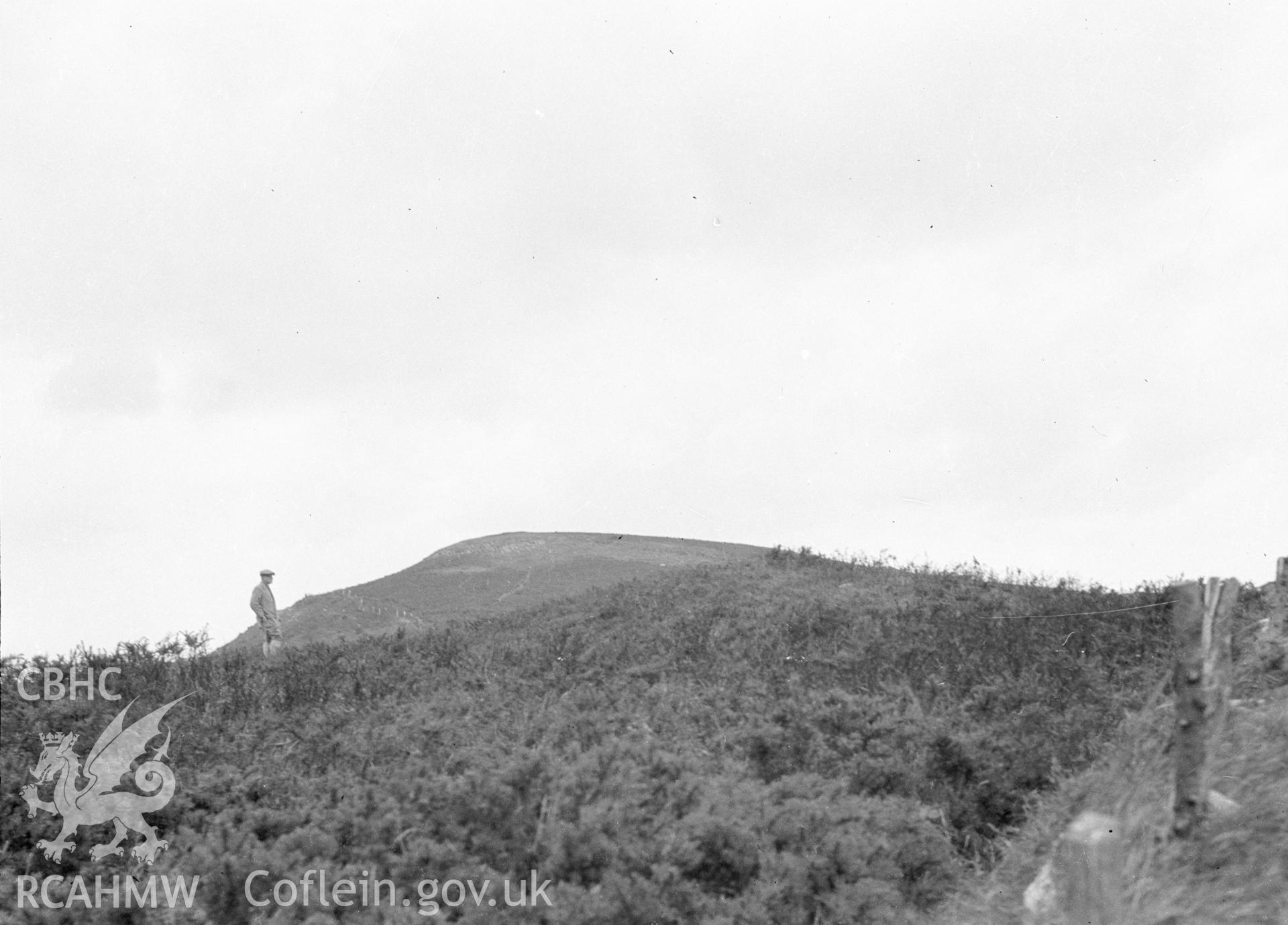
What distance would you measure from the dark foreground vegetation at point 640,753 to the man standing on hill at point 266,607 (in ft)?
12.2

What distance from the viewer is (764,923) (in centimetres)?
583

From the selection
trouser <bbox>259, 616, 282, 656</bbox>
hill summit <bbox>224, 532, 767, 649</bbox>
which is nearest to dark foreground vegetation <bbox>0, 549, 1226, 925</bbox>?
trouser <bbox>259, 616, 282, 656</bbox>

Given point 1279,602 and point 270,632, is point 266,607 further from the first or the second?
point 1279,602

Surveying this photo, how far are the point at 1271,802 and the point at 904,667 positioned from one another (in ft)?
21.1

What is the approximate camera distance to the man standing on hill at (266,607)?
2003cm

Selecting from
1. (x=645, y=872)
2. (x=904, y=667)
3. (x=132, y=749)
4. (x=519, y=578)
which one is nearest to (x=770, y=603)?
(x=904, y=667)

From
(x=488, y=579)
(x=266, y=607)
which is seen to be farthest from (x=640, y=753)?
(x=488, y=579)

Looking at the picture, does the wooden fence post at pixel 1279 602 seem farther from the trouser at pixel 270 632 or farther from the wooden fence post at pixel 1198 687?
the trouser at pixel 270 632

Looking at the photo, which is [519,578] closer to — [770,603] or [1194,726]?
[770,603]

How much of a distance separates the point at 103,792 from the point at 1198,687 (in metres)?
7.65

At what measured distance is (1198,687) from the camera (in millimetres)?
5938

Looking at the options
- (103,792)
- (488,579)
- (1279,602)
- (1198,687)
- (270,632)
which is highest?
(488,579)

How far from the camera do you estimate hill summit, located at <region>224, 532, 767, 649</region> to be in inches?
1051

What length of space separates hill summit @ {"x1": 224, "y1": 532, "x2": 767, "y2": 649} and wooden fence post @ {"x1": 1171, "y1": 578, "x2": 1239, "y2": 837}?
17.8 m
